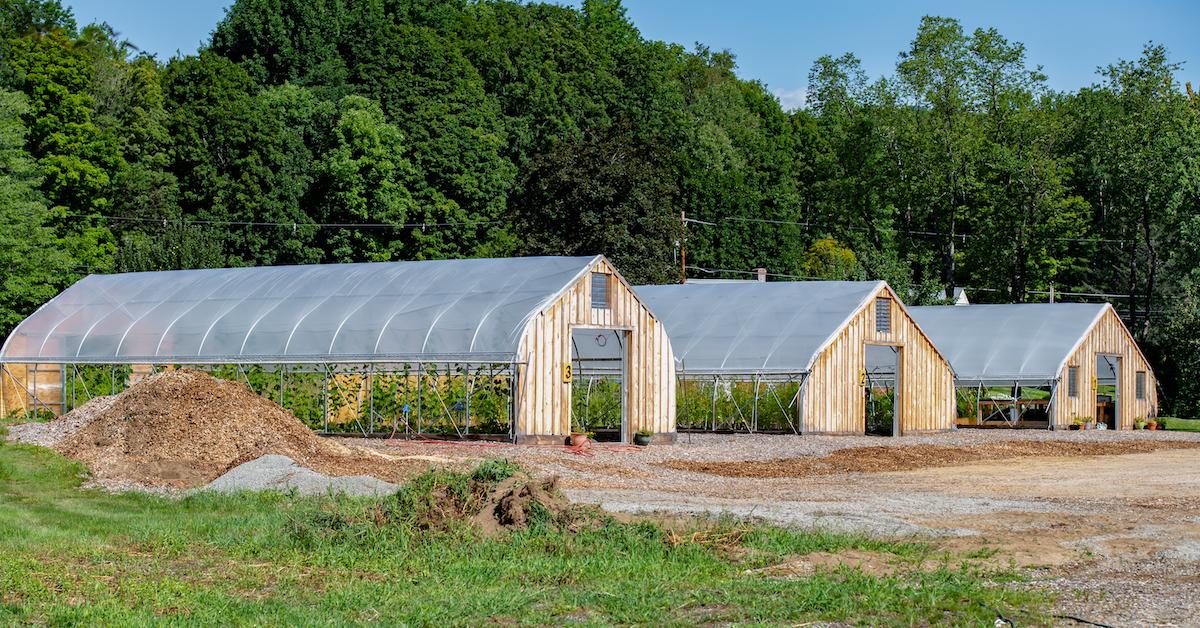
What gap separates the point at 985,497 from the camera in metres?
21.5

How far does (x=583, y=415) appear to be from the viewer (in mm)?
37875

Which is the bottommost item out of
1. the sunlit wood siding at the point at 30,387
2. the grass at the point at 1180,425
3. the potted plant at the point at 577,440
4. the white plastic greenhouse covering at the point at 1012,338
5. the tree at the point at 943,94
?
the grass at the point at 1180,425

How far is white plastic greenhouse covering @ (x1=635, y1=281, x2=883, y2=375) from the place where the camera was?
3956 centimetres

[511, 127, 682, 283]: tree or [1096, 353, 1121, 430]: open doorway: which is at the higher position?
[511, 127, 682, 283]: tree

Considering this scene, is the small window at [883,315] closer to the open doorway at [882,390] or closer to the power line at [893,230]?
the open doorway at [882,390]

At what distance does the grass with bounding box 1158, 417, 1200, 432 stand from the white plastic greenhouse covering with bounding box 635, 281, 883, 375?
50.6ft

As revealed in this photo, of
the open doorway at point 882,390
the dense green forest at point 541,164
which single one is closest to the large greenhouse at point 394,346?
the open doorway at point 882,390

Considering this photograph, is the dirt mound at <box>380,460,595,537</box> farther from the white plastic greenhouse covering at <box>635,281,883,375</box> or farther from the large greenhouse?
the white plastic greenhouse covering at <box>635,281,883,375</box>

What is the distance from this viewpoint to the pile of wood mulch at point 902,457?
2717 cm

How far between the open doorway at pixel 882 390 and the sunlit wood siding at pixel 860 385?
11.6 inches

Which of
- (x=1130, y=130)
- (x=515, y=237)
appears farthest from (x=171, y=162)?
(x=1130, y=130)

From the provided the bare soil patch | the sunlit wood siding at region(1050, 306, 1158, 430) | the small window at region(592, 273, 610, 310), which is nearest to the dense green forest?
the sunlit wood siding at region(1050, 306, 1158, 430)

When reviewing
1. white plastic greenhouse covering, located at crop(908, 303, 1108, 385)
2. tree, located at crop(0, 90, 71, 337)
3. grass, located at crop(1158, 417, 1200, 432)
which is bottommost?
grass, located at crop(1158, 417, 1200, 432)

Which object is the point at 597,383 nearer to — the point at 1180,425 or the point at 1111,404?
the point at 1111,404
